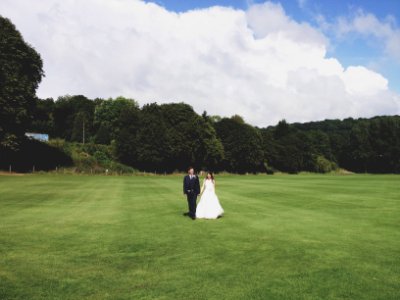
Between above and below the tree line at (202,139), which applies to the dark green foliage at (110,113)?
above

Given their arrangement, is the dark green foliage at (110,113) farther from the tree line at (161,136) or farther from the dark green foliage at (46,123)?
the dark green foliage at (46,123)

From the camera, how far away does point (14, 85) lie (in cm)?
5847

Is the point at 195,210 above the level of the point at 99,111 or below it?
Answer: below

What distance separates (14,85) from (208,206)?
49354 millimetres

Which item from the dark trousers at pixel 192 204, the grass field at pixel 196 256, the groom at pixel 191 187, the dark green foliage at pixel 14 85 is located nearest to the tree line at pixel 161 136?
the dark green foliage at pixel 14 85

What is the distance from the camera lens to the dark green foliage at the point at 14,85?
188 ft

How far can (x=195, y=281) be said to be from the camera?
9156mm

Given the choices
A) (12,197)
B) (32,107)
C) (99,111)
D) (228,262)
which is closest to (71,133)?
(99,111)

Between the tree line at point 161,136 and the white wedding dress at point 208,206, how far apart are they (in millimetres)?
46167

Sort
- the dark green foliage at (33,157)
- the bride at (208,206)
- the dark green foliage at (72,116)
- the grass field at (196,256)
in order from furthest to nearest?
the dark green foliage at (72,116), the dark green foliage at (33,157), the bride at (208,206), the grass field at (196,256)

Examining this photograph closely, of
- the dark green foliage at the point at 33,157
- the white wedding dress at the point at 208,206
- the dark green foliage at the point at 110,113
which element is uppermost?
the dark green foliage at the point at 110,113

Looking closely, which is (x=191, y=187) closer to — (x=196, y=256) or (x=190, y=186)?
(x=190, y=186)

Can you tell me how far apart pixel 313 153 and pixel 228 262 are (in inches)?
5359

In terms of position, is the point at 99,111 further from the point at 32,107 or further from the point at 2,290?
the point at 2,290
